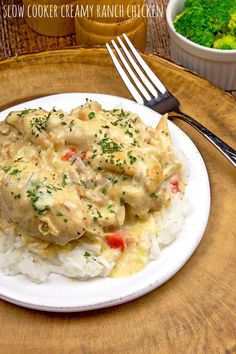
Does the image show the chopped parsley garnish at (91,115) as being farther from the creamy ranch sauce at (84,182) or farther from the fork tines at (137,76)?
the fork tines at (137,76)

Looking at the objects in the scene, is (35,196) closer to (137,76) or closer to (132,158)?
(132,158)

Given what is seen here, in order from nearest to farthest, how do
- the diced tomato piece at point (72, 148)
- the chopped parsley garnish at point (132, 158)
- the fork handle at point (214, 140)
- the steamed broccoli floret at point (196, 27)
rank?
1. the chopped parsley garnish at point (132, 158)
2. the diced tomato piece at point (72, 148)
3. the fork handle at point (214, 140)
4. the steamed broccoli floret at point (196, 27)

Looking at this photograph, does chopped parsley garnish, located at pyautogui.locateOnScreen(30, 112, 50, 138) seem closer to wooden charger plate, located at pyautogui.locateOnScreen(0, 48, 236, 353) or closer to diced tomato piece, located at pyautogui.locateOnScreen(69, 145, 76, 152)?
diced tomato piece, located at pyautogui.locateOnScreen(69, 145, 76, 152)

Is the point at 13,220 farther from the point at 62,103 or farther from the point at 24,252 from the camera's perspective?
the point at 62,103

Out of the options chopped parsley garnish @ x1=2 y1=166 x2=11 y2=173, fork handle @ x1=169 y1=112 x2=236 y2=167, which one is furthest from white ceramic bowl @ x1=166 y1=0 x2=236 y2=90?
chopped parsley garnish @ x1=2 y1=166 x2=11 y2=173

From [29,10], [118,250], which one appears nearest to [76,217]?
[118,250]

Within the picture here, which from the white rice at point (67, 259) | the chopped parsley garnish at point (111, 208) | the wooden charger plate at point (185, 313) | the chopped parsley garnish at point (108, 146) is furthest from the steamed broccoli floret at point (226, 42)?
the chopped parsley garnish at point (111, 208)

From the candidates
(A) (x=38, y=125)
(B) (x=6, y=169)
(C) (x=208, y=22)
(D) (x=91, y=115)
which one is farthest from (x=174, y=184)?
(C) (x=208, y=22)
